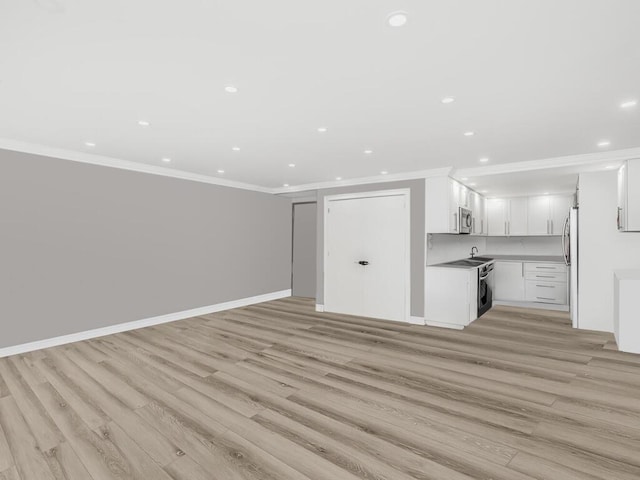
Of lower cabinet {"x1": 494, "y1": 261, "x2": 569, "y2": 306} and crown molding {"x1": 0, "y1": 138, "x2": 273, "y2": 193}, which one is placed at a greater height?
crown molding {"x1": 0, "y1": 138, "x2": 273, "y2": 193}

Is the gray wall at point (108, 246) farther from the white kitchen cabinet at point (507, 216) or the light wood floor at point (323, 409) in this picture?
the white kitchen cabinet at point (507, 216)

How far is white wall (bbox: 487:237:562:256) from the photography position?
7.12 m

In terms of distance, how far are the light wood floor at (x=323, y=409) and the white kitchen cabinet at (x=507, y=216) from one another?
303 centimetres

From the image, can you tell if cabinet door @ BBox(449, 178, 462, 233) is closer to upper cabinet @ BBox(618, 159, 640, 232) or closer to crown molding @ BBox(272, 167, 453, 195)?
crown molding @ BBox(272, 167, 453, 195)

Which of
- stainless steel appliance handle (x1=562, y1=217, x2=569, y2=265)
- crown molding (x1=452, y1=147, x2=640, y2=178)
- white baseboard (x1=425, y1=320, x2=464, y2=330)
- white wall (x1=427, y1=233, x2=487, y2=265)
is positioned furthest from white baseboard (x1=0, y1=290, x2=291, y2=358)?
stainless steel appliance handle (x1=562, y1=217, x2=569, y2=265)

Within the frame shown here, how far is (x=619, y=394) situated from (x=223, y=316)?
5303 millimetres

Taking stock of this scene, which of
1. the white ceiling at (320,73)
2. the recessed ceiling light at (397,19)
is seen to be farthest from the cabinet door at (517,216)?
the recessed ceiling light at (397,19)

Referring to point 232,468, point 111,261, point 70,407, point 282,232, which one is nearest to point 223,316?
point 111,261

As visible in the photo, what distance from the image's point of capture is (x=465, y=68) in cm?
222

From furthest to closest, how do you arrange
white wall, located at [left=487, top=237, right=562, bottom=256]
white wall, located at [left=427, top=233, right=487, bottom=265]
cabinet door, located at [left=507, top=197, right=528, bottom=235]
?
white wall, located at [left=487, top=237, right=562, bottom=256] → cabinet door, located at [left=507, top=197, right=528, bottom=235] → white wall, located at [left=427, top=233, right=487, bottom=265]

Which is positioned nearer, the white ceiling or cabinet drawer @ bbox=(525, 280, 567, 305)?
the white ceiling

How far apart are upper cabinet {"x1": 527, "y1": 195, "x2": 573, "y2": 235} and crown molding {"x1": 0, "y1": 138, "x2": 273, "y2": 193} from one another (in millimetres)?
6224

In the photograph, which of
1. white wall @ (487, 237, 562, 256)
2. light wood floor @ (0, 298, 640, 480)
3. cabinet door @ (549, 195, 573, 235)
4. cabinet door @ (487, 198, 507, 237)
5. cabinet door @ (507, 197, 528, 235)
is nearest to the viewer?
light wood floor @ (0, 298, 640, 480)

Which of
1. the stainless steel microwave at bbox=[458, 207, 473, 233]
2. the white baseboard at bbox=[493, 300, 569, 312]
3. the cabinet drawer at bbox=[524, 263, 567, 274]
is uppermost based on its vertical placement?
the stainless steel microwave at bbox=[458, 207, 473, 233]
